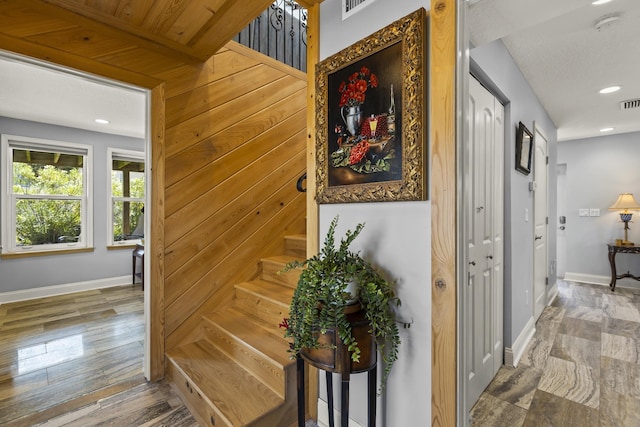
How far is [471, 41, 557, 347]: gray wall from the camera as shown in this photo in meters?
2.05

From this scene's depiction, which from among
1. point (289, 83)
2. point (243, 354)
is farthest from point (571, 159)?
point (243, 354)

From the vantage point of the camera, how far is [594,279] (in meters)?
4.72

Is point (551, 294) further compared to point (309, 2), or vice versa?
point (551, 294)

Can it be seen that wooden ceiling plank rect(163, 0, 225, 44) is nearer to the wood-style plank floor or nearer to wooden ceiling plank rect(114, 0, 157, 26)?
wooden ceiling plank rect(114, 0, 157, 26)

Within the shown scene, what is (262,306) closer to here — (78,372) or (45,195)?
(78,372)

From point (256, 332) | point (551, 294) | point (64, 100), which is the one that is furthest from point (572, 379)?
point (64, 100)

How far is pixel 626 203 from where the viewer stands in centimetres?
427

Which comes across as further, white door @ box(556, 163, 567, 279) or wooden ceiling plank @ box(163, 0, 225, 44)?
white door @ box(556, 163, 567, 279)

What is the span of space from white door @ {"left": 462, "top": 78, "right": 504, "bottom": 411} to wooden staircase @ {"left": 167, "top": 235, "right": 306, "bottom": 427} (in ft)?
3.54

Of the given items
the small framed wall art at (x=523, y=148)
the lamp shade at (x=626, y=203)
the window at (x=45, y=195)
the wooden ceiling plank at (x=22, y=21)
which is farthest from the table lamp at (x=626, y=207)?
the window at (x=45, y=195)

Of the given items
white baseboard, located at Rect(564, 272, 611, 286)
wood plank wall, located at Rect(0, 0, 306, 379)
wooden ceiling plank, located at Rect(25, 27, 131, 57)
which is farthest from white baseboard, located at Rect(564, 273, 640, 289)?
wooden ceiling plank, located at Rect(25, 27, 131, 57)

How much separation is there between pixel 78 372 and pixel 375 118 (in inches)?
108

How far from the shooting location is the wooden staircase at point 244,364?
1.58 m

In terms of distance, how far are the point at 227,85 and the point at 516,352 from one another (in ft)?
10.5
